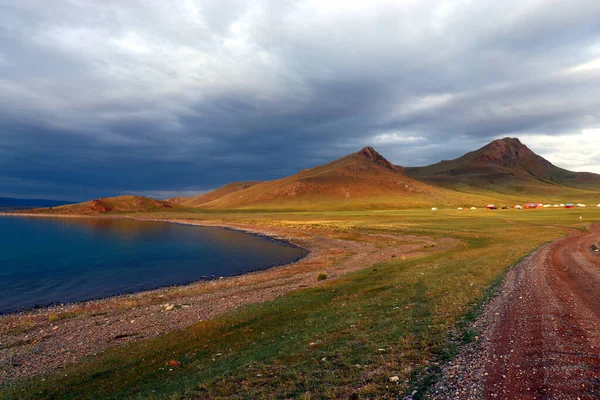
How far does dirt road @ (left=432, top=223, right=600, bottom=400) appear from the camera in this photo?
25.6 feet

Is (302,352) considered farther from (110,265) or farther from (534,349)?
(110,265)

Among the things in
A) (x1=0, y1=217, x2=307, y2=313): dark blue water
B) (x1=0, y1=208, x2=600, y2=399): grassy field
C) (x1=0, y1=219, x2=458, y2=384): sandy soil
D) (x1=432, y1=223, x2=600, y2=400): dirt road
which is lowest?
(x1=0, y1=217, x2=307, y2=313): dark blue water

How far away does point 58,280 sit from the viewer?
138 ft

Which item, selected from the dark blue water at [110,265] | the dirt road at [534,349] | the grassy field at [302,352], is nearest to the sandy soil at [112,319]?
the grassy field at [302,352]

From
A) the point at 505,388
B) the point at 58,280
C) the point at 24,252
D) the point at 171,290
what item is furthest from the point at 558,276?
the point at 24,252

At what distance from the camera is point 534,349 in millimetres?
9844

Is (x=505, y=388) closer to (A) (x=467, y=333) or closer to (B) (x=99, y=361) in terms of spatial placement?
(A) (x=467, y=333)

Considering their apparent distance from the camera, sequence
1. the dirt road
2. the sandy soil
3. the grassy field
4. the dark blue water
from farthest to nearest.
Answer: the dark blue water
the sandy soil
the grassy field
the dirt road

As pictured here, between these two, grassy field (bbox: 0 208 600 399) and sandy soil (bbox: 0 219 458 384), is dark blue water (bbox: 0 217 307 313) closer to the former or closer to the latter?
sandy soil (bbox: 0 219 458 384)

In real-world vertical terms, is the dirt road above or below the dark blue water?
above

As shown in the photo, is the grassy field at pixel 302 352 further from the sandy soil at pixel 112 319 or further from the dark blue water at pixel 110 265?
the dark blue water at pixel 110 265

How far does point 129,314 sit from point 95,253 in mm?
48761

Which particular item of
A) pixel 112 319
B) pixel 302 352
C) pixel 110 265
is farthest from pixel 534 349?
pixel 110 265

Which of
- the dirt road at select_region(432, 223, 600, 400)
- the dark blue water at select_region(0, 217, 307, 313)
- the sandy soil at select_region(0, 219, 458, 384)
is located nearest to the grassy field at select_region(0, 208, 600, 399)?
the dirt road at select_region(432, 223, 600, 400)
